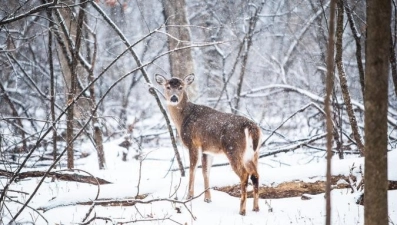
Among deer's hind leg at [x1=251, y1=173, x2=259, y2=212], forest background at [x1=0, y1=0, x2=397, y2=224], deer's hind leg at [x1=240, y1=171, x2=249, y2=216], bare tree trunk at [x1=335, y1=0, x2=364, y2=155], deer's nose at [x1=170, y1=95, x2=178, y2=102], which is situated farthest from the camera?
forest background at [x1=0, y1=0, x2=397, y2=224]

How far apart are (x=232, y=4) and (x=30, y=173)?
967cm

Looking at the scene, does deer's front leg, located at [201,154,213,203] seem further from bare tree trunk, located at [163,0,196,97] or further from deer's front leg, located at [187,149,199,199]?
bare tree trunk, located at [163,0,196,97]

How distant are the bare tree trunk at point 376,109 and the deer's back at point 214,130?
277 centimetres

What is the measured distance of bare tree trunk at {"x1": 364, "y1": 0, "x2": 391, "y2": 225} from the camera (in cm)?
272

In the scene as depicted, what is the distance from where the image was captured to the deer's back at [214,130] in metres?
5.64

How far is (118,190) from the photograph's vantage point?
234 inches

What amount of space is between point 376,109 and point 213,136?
3.35 metres

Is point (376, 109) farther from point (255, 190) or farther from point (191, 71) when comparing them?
point (191, 71)

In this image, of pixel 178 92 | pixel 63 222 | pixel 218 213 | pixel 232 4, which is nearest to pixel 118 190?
pixel 63 222

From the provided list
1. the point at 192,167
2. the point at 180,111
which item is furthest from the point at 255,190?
the point at 180,111

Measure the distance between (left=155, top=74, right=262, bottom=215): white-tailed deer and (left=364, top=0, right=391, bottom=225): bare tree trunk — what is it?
258cm

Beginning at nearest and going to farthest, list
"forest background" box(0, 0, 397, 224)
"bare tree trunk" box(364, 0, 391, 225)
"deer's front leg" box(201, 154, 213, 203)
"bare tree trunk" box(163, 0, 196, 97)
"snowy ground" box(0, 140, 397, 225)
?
"bare tree trunk" box(364, 0, 391, 225) < "snowy ground" box(0, 140, 397, 225) < "deer's front leg" box(201, 154, 213, 203) < "forest background" box(0, 0, 397, 224) < "bare tree trunk" box(163, 0, 196, 97)

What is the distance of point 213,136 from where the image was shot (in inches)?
236

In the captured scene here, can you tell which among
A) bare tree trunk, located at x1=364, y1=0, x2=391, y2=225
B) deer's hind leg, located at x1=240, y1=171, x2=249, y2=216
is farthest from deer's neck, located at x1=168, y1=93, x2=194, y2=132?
bare tree trunk, located at x1=364, y1=0, x2=391, y2=225
